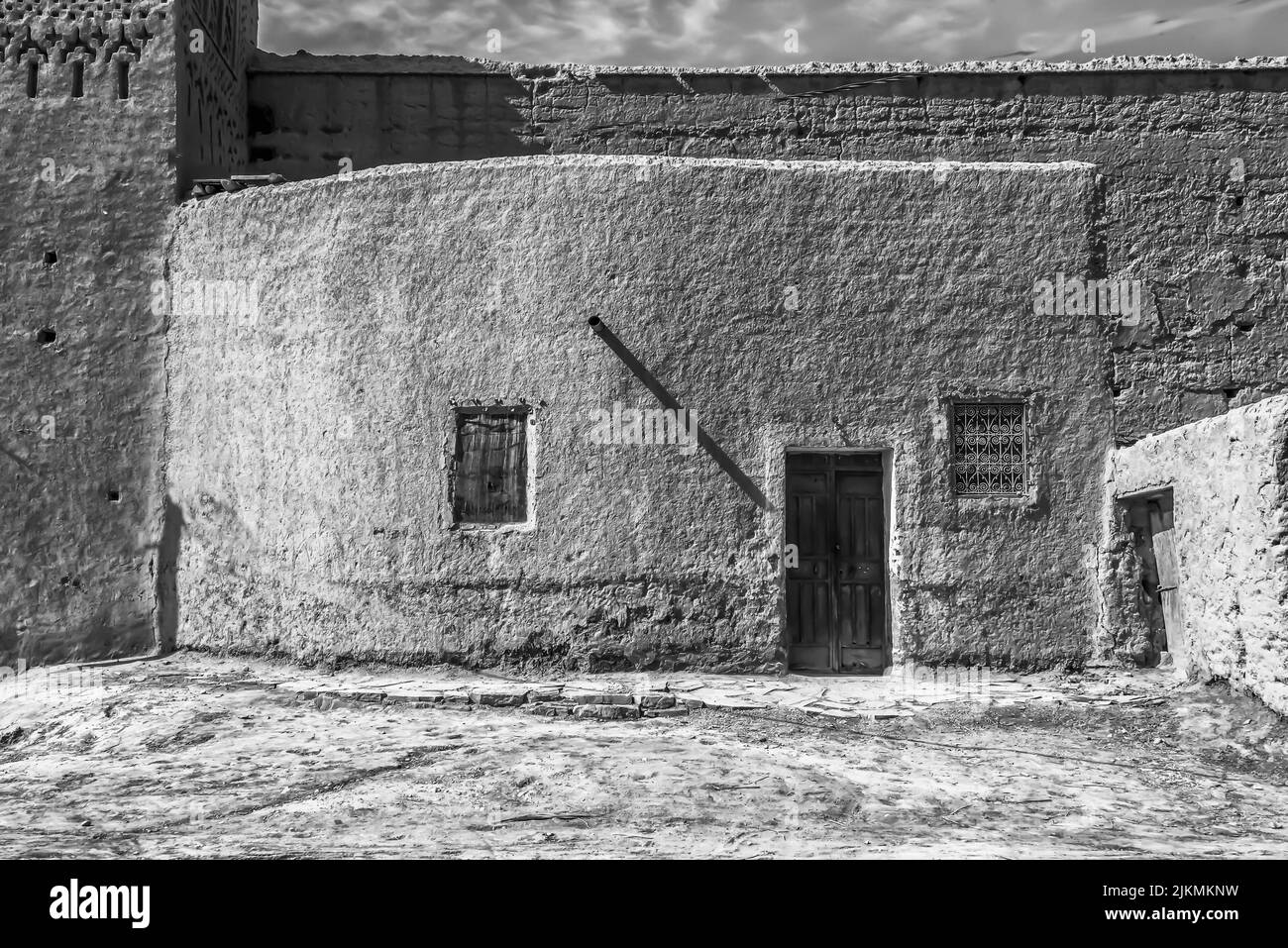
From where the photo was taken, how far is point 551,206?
9.72 metres

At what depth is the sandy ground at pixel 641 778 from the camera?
611cm

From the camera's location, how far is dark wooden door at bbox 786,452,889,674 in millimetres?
9766

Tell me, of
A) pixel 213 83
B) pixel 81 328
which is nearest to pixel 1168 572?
pixel 81 328

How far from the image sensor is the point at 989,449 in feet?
31.6

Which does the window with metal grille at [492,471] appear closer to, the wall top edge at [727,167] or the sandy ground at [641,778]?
the sandy ground at [641,778]

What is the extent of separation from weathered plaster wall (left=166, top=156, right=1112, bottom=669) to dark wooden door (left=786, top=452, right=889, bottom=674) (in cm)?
29

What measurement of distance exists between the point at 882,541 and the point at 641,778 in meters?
3.57

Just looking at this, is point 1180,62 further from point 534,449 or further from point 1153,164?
point 534,449

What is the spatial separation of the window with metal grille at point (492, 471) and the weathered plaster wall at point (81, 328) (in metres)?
3.13

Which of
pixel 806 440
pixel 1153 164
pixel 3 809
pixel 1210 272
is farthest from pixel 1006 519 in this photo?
pixel 3 809

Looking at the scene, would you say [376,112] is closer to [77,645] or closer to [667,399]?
[667,399]

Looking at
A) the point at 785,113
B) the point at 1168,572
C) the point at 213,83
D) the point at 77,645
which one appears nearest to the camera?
the point at 1168,572

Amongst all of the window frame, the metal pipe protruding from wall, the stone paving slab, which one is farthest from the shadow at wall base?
the window frame

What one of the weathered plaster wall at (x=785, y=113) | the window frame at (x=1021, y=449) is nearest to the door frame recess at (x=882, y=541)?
the window frame at (x=1021, y=449)
